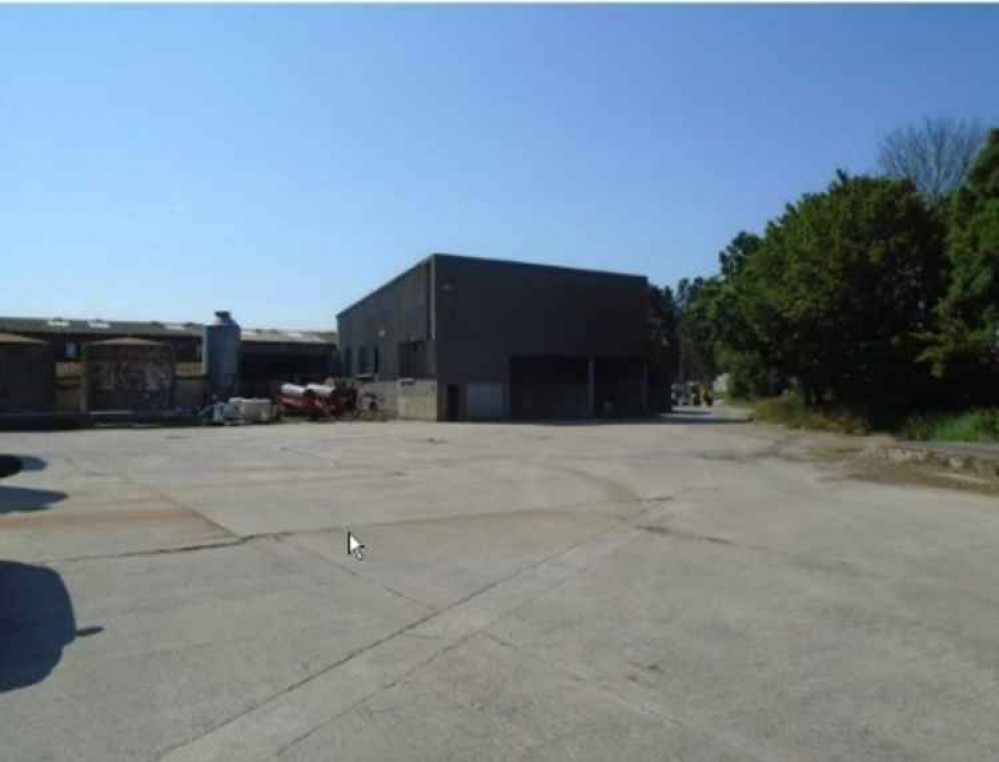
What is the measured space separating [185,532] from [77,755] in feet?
24.2

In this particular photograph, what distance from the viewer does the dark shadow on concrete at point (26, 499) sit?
1376cm

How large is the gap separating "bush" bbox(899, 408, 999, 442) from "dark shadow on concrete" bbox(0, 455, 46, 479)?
26.5m

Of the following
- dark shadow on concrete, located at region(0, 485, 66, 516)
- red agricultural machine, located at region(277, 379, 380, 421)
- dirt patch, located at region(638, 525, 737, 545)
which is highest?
red agricultural machine, located at region(277, 379, 380, 421)

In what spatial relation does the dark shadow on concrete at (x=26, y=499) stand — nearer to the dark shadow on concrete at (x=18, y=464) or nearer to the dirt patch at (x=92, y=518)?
the dirt patch at (x=92, y=518)

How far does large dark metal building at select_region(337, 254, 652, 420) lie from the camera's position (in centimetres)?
5203

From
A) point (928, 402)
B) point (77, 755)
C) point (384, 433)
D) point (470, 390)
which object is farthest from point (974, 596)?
point (470, 390)

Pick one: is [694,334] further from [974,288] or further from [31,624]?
[31,624]

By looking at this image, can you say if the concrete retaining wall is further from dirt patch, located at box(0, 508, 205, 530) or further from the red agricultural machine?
dirt patch, located at box(0, 508, 205, 530)

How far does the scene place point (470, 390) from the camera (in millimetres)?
52281

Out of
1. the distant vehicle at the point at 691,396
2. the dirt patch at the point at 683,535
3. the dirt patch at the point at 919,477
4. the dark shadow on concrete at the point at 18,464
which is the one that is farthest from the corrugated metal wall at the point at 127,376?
the distant vehicle at the point at 691,396

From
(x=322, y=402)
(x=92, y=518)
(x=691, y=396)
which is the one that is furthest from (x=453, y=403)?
(x=691, y=396)

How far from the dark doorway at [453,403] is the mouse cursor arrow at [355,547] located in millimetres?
39731

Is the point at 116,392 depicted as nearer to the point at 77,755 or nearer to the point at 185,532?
the point at 185,532

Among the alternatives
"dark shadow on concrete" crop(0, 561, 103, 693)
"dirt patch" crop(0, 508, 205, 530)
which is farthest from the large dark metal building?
"dark shadow on concrete" crop(0, 561, 103, 693)
